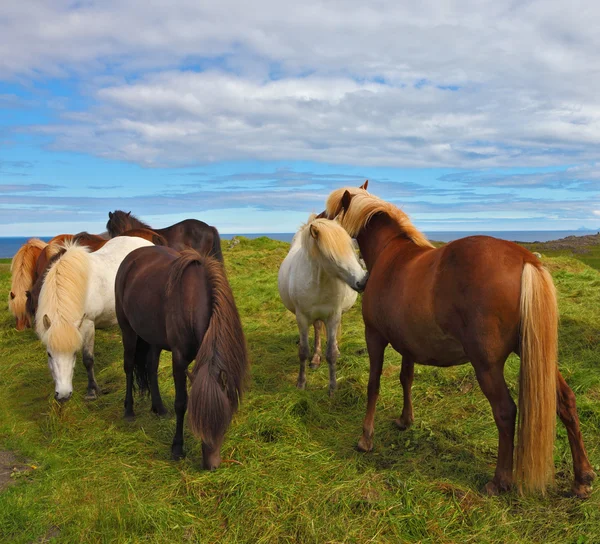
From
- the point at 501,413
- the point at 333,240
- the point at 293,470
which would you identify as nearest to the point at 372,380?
the point at 293,470

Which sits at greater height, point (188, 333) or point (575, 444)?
point (188, 333)

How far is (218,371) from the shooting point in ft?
11.1

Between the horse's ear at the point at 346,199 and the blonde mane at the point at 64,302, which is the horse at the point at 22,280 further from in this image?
the horse's ear at the point at 346,199

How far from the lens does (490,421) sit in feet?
13.7

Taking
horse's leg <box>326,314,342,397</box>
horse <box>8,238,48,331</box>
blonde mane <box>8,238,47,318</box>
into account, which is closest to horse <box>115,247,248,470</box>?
horse's leg <box>326,314,342,397</box>

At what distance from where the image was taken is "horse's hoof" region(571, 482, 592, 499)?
300 centimetres

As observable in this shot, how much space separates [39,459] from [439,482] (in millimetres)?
3245

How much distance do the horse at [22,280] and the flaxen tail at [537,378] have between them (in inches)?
322

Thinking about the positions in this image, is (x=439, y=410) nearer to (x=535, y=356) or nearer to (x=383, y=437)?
(x=383, y=437)

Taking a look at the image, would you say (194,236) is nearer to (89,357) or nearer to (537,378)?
(89,357)

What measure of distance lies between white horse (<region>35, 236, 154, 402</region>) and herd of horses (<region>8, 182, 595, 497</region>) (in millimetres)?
14

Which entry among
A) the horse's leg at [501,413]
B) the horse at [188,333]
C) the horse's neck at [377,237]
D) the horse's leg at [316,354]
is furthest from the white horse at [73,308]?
the horse's leg at [501,413]

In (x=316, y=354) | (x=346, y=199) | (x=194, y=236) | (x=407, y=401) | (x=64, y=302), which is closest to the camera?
(x=407, y=401)

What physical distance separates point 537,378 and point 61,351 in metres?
4.33
